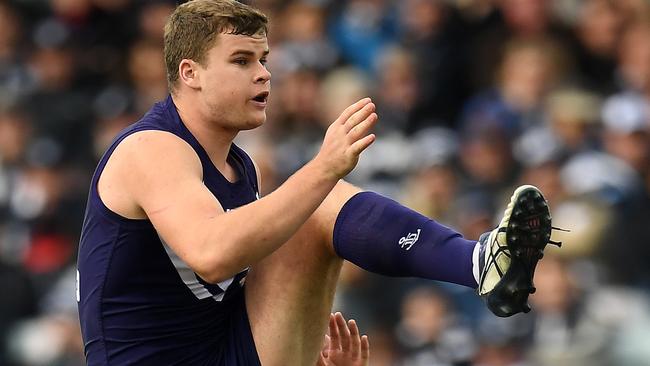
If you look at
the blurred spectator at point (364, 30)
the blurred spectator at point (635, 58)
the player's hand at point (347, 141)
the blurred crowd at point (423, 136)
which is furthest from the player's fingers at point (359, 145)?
the blurred spectator at point (364, 30)

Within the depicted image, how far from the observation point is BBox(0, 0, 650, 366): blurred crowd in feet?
24.4

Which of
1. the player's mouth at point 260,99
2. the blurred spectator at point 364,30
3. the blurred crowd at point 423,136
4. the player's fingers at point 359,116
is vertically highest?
the blurred spectator at point 364,30

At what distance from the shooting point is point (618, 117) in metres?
7.88

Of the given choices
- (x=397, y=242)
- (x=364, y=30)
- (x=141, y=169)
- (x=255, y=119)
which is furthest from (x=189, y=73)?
(x=364, y=30)

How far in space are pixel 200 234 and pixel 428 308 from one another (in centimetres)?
363

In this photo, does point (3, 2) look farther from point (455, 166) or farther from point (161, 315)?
point (161, 315)

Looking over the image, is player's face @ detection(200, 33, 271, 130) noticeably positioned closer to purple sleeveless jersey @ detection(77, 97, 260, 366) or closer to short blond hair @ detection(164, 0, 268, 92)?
short blond hair @ detection(164, 0, 268, 92)

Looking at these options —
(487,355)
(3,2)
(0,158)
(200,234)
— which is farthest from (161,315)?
(3,2)

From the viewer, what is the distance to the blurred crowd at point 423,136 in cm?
744

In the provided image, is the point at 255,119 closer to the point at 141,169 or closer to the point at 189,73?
the point at 189,73

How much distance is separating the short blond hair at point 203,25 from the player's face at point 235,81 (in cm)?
3

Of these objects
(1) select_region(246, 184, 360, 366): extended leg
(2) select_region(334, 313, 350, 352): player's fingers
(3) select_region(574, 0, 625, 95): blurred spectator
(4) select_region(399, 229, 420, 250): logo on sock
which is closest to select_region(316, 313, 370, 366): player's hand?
(2) select_region(334, 313, 350, 352): player's fingers

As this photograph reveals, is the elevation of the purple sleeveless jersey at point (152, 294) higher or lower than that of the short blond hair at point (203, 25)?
lower

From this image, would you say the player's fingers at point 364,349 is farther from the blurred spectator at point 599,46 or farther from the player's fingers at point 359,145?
the blurred spectator at point 599,46
